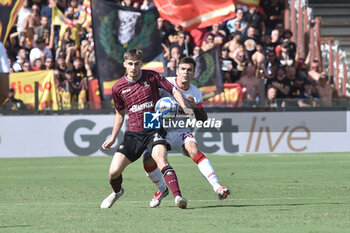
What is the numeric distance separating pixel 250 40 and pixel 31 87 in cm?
601

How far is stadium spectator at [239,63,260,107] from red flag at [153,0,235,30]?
1.56 m

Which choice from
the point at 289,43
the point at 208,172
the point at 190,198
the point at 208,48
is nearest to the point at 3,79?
the point at 208,172

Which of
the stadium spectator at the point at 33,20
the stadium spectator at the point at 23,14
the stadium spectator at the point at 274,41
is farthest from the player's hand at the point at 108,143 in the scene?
the stadium spectator at the point at 23,14

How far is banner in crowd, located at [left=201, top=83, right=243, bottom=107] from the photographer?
20797mm

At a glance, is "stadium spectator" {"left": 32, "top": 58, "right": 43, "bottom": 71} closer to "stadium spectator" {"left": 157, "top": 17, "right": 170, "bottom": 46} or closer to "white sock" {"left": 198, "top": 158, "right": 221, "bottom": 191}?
"stadium spectator" {"left": 157, "top": 17, "right": 170, "bottom": 46}

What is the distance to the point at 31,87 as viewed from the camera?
2072 cm

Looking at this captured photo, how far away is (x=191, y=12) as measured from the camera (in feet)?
72.7

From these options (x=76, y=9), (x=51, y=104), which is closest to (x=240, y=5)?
(x=76, y=9)

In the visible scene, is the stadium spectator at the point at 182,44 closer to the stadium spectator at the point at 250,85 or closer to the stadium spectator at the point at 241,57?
the stadium spectator at the point at 241,57

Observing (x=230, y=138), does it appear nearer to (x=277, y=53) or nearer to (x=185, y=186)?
(x=277, y=53)

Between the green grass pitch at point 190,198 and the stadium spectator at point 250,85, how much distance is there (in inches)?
74.4

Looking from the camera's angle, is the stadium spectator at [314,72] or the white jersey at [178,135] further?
the stadium spectator at [314,72]

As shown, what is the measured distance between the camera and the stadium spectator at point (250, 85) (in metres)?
21.4

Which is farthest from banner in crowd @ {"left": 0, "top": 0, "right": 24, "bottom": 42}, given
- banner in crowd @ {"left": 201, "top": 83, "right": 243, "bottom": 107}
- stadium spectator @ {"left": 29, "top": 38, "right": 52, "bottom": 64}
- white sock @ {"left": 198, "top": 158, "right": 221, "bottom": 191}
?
stadium spectator @ {"left": 29, "top": 38, "right": 52, "bottom": 64}
